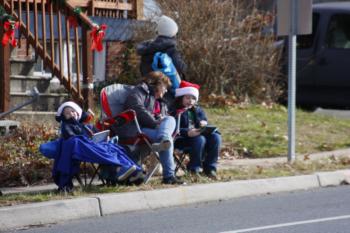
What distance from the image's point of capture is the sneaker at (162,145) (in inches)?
392

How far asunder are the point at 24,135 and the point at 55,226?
3386 mm

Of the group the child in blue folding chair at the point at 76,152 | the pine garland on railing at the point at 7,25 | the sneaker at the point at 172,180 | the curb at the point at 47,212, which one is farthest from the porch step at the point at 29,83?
the curb at the point at 47,212

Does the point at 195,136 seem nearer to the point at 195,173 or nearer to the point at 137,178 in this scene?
the point at 195,173

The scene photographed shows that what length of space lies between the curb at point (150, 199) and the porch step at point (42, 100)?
397 centimetres

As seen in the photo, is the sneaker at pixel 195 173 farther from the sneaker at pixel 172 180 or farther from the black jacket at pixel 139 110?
the black jacket at pixel 139 110

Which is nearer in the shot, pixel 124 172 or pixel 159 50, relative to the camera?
pixel 124 172

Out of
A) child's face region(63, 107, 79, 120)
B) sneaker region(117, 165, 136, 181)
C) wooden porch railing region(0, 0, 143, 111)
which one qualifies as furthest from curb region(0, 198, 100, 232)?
wooden porch railing region(0, 0, 143, 111)

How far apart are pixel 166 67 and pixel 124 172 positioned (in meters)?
1.62

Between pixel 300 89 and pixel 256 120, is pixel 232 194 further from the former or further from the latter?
pixel 300 89

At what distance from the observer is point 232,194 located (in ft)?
34.1

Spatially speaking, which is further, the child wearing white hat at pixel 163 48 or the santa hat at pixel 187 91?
the child wearing white hat at pixel 163 48

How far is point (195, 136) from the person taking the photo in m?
10.5

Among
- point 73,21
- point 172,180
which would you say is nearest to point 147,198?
point 172,180

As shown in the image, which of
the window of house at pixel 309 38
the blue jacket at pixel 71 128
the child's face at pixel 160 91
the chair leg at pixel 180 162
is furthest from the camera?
the window of house at pixel 309 38
